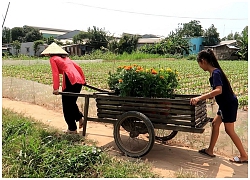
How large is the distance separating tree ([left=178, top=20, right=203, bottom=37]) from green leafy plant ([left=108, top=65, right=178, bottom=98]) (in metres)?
52.9

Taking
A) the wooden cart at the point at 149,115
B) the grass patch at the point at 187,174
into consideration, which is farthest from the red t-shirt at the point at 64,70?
the grass patch at the point at 187,174

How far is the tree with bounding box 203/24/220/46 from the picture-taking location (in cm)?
4866

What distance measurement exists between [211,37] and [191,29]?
29.7ft

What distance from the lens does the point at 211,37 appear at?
48844 mm

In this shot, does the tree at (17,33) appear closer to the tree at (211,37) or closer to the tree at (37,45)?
the tree at (37,45)

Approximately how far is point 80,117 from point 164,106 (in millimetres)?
2008

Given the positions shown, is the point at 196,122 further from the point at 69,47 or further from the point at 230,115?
the point at 69,47

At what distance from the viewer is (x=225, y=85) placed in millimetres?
3869

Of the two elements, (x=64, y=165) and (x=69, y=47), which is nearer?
(x=64, y=165)

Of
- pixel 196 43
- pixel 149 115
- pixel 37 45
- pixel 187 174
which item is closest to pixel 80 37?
pixel 37 45

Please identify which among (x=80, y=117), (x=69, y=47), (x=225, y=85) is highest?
(x=69, y=47)

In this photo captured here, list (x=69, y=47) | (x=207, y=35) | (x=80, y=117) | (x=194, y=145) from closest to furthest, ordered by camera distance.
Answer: (x=194, y=145) → (x=80, y=117) → (x=69, y=47) → (x=207, y=35)

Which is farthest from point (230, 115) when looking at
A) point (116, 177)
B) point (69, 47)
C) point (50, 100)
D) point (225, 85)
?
point (69, 47)

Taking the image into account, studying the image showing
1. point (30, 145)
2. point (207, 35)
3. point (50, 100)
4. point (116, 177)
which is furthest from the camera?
point (207, 35)
